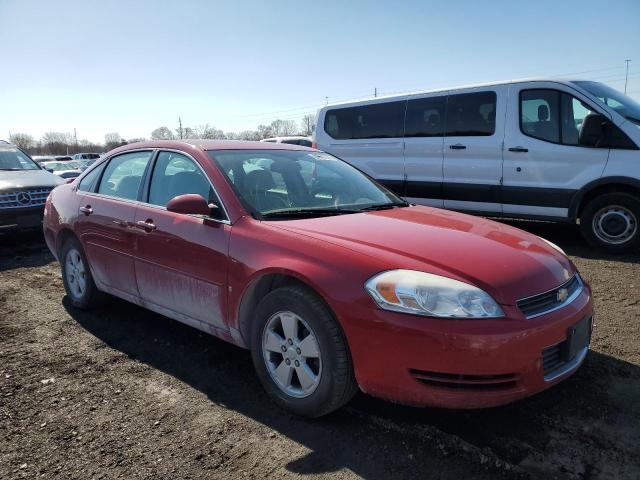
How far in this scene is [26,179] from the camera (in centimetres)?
777

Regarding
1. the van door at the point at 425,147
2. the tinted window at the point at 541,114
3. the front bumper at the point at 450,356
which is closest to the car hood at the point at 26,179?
the van door at the point at 425,147

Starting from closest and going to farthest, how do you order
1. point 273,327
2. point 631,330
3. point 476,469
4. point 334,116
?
point 476,469, point 273,327, point 631,330, point 334,116

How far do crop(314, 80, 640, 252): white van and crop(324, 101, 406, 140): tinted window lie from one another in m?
0.02

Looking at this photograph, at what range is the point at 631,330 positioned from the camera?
382 cm

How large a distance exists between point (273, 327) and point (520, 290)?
132cm

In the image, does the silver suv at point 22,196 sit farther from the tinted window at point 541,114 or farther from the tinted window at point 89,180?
the tinted window at point 541,114

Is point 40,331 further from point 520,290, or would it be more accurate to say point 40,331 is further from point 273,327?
point 520,290

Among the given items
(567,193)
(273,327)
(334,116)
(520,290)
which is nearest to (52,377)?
(273,327)

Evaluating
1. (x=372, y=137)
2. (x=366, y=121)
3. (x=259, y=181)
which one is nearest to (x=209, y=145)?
(x=259, y=181)

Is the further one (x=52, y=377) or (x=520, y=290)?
(x=52, y=377)

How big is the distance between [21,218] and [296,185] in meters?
5.53

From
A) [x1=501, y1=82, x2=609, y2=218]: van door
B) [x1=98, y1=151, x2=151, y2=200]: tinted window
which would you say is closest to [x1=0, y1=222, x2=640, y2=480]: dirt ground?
[x1=98, y1=151, x2=151, y2=200]: tinted window

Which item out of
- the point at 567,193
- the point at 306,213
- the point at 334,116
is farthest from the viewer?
the point at 334,116

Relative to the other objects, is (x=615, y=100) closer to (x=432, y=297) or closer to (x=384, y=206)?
(x=384, y=206)
